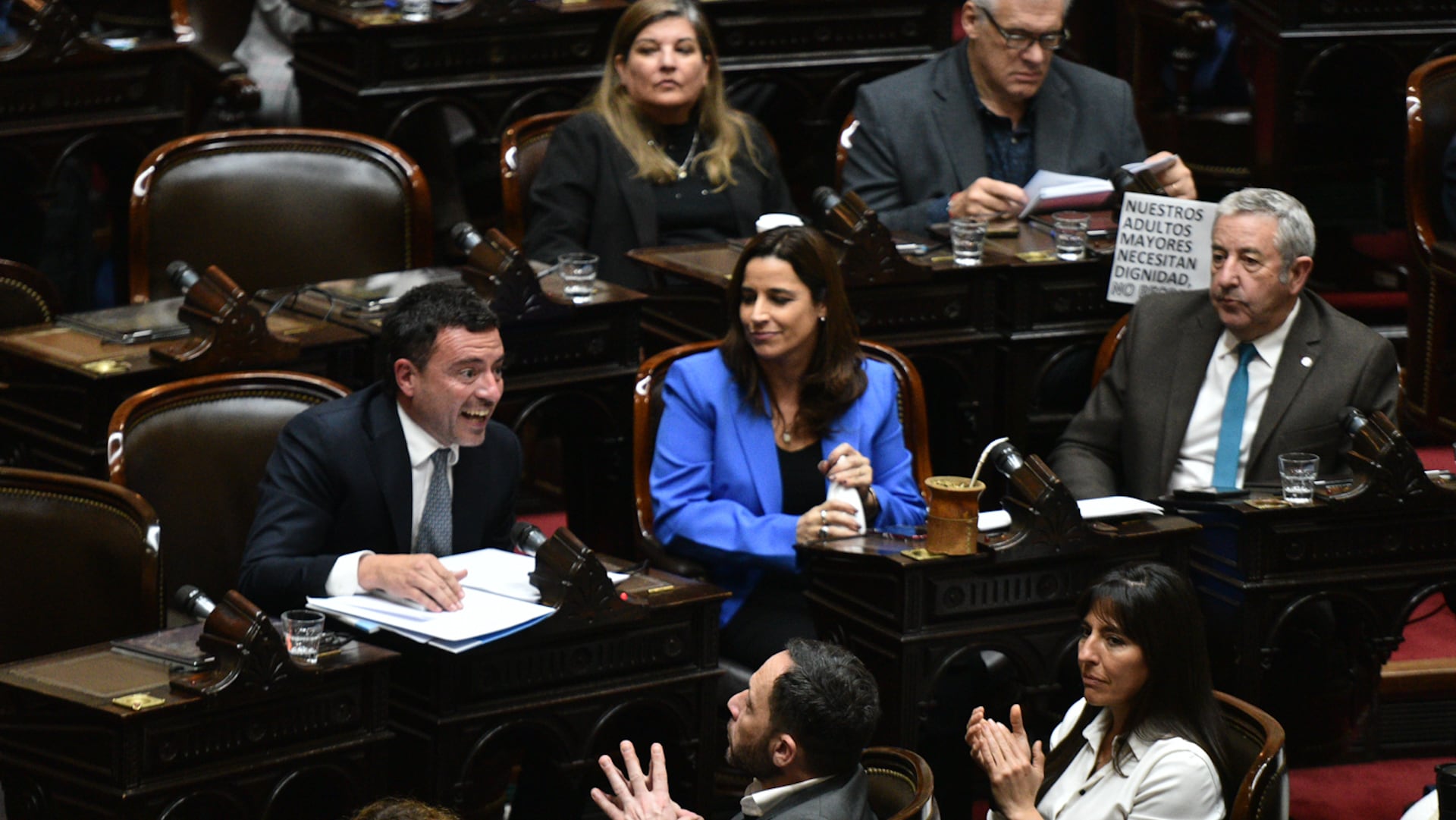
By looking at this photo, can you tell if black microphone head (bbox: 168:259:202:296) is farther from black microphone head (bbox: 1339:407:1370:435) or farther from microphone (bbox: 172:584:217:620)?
black microphone head (bbox: 1339:407:1370:435)

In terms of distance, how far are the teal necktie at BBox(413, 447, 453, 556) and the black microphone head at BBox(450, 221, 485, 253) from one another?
851 millimetres

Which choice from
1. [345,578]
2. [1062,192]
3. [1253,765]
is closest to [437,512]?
[345,578]

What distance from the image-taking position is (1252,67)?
628cm

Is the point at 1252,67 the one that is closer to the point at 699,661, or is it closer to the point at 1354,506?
the point at 1354,506

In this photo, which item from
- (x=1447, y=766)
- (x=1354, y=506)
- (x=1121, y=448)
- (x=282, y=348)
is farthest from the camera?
(x=1121, y=448)

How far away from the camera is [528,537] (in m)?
3.90

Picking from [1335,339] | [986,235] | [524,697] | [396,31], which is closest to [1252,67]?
[986,235]

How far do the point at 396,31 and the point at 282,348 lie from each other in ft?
5.78

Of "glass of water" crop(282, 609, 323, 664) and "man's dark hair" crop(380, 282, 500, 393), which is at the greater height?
"man's dark hair" crop(380, 282, 500, 393)

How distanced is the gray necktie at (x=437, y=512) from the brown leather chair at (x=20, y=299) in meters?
1.20

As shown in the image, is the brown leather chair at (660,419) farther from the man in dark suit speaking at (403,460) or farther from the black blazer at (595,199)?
the black blazer at (595,199)

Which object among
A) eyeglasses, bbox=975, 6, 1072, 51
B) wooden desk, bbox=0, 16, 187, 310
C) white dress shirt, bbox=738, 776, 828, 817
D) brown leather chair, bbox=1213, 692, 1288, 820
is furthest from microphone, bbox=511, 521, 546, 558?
wooden desk, bbox=0, 16, 187, 310

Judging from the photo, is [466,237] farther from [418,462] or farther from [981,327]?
[981,327]

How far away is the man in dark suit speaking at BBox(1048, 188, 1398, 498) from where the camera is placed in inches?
178
